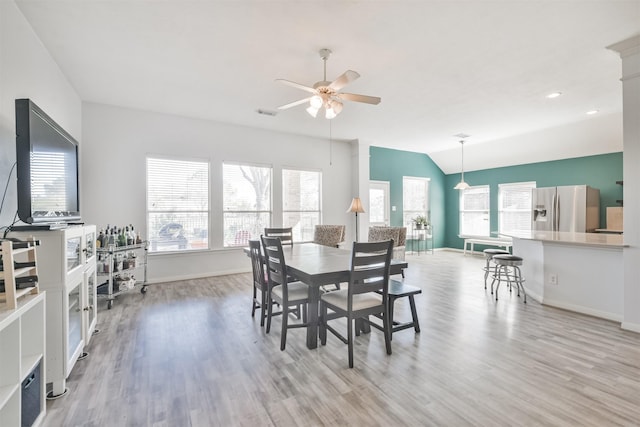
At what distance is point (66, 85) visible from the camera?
3660 millimetres

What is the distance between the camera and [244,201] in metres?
5.79

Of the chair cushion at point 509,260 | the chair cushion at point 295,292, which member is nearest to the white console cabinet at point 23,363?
the chair cushion at point 295,292

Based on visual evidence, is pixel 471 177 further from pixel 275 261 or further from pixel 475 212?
pixel 275 261

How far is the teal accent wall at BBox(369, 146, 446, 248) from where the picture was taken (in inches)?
304

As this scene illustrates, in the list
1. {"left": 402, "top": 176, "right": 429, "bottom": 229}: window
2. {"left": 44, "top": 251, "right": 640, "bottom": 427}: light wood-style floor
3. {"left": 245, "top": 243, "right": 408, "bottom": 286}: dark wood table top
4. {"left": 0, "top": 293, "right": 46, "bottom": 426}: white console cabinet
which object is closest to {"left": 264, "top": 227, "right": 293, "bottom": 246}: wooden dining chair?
{"left": 245, "top": 243, "right": 408, "bottom": 286}: dark wood table top

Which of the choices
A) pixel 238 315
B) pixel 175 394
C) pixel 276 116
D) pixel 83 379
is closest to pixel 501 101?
pixel 276 116

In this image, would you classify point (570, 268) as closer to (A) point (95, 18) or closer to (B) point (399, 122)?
(B) point (399, 122)

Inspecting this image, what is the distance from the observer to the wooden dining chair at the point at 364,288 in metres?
2.29

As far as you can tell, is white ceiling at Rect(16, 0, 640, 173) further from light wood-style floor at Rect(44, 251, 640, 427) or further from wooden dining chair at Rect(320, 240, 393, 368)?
light wood-style floor at Rect(44, 251, 640, 427)

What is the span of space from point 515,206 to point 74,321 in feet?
28.4

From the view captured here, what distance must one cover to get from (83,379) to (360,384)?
2.01 meters

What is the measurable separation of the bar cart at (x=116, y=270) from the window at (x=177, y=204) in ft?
1.79

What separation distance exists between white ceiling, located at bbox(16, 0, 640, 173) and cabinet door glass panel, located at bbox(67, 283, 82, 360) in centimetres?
232

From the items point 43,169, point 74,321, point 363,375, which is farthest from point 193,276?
point 363,375
